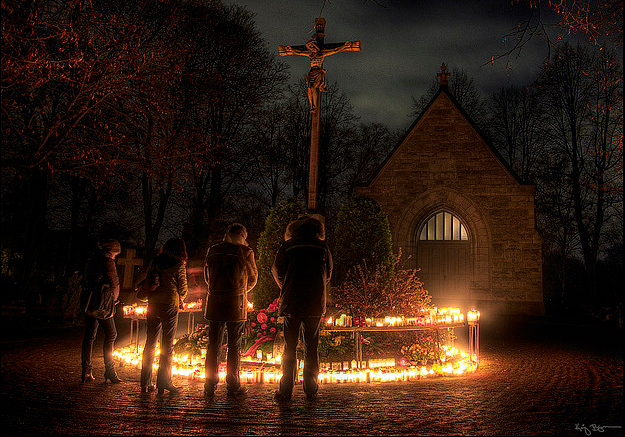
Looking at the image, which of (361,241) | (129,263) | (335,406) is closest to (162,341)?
(335,406)

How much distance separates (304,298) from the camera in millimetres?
5766

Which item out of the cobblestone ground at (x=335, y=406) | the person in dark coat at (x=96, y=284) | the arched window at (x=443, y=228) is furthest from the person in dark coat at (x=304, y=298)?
the arched window at (x=443, y=228)

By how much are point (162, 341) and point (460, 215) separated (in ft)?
50.9

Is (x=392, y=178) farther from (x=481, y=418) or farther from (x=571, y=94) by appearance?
(x=481, y=418)

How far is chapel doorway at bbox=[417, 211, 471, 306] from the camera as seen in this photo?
1958cm

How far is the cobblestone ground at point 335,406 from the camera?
4.59 meters

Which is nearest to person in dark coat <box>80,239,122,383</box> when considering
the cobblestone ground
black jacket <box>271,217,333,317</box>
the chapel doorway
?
the cobblestone ground

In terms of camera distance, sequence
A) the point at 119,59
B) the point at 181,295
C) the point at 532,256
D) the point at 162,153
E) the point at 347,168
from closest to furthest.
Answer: the point at 181,295, the point at 119,59, the point at 162,153, the point at 532,256, the point at 347,168

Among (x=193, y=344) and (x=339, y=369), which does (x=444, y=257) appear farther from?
(x=193, y=344)

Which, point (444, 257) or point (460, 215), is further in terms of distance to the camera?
point (444, 257)

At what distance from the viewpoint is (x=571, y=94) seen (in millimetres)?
26859

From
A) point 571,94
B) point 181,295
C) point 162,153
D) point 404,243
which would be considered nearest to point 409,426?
point 181,295

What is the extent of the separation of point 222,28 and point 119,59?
44.2 ft

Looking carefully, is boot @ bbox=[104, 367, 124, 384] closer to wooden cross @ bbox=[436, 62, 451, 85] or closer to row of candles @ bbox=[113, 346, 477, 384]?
row of candles @ bbox=[113, 346, 477, 384]
